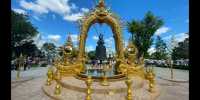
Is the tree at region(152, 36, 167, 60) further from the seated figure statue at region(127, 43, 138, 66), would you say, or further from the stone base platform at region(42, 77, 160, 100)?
the stone base platform at region(42, 77, 160, 100)

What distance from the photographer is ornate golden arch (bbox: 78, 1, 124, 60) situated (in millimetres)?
13938

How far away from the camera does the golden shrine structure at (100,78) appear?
29.4 ft

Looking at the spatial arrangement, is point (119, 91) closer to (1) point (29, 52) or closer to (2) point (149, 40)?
(2) point (149, 40)

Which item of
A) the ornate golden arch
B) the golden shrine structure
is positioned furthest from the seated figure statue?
the ornate golden arch

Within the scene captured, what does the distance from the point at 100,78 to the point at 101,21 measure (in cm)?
503

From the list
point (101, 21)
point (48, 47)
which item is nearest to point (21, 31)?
point (48, 47)

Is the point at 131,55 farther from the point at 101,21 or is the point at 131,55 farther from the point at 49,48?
the point at 49,48

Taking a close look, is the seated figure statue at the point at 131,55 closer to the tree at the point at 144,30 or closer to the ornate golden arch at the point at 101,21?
the ornate golden arch at the point at 101,21

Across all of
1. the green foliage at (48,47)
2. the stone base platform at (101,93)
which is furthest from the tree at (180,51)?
the green foliage at (48,47)

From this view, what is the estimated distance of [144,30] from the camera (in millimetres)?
34062

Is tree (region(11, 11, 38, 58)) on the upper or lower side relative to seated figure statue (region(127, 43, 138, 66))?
upper
